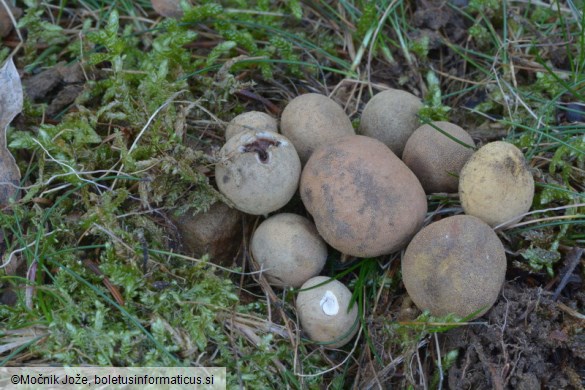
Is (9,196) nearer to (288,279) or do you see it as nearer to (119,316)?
(119,316)

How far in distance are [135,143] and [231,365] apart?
3.33 ft

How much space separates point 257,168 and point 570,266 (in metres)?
1.26

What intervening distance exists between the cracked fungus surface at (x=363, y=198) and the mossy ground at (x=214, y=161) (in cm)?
21

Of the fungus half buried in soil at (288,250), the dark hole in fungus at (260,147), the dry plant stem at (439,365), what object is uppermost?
the dark hole in fungus at (260,147)

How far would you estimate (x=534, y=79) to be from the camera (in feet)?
9.18

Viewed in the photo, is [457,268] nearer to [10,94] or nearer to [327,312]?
[327,312]

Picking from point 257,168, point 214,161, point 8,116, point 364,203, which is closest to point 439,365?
point 364,203

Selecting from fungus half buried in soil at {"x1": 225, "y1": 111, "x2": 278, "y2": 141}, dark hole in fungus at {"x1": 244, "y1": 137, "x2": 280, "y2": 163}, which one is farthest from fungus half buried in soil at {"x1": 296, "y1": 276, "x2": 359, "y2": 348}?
fungus half buried in soil at {"x1": 225, "y1": 111, "x2": 278, "y2": 141}

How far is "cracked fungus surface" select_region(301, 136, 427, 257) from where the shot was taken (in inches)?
82.3

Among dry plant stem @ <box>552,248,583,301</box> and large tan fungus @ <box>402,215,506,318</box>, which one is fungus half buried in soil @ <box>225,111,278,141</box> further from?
dry plant stem @ <box>552,248,583,301</box>

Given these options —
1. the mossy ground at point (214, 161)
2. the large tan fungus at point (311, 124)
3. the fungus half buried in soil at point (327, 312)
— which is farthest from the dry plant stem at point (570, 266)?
the large tan fungus at point (311, 124)

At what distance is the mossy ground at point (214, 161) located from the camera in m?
2.00

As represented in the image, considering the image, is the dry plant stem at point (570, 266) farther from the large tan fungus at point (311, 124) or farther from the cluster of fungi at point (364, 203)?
the large tan fungus at point (311, 124)

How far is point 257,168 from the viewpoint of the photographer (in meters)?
2.15
